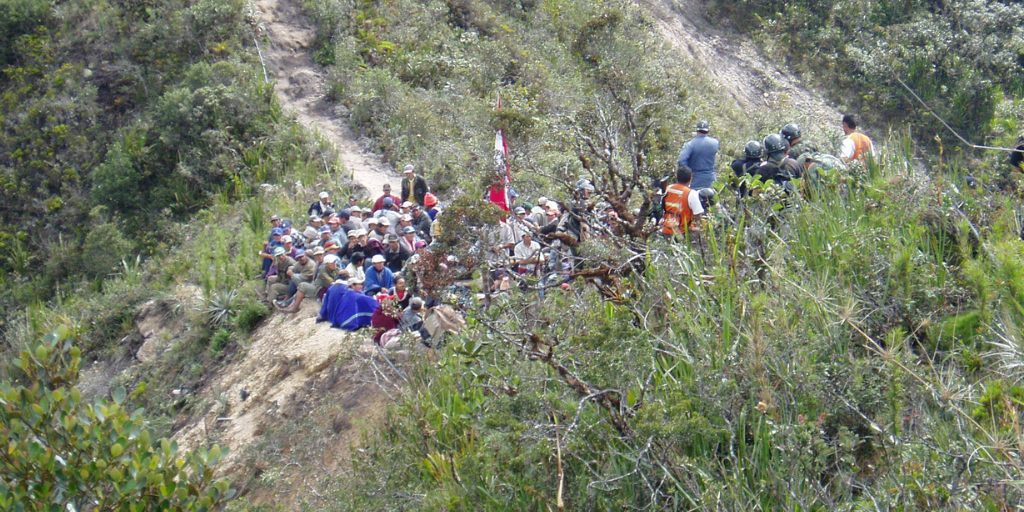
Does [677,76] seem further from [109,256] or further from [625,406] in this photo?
[625,406]

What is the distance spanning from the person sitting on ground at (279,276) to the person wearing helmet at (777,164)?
7621mm

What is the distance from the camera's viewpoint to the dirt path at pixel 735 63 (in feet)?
76.4

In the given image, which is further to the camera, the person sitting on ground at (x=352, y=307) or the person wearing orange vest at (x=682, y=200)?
the person sitting on ground at (x=352, y=307)

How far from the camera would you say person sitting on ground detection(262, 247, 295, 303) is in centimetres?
1338

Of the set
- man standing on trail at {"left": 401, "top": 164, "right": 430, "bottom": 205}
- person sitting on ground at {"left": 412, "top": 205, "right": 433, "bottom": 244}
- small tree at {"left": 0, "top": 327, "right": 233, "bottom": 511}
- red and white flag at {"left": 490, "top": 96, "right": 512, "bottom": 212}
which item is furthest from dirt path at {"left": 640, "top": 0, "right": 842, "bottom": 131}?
small tree at {"left": 0, "top": 327, "right": 233, "bottom": 511}

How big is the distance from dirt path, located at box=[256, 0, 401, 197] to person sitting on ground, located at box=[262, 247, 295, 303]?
12.8 feet

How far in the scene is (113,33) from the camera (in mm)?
22797

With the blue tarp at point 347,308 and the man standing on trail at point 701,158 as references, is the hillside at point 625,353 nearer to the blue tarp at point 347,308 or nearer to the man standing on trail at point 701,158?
the blue tarp at point 347,308

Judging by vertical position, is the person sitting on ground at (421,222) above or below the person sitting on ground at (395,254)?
below

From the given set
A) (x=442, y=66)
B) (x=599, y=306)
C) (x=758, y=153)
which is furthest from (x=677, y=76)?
(x=599, y=306)

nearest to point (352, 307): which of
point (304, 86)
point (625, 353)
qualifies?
point (625, 353)

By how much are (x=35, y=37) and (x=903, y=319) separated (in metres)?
24.5

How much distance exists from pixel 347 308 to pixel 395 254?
4.15ft

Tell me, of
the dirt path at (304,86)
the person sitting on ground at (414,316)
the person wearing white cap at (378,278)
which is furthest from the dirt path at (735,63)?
the person sitting on ground at (414,316)
